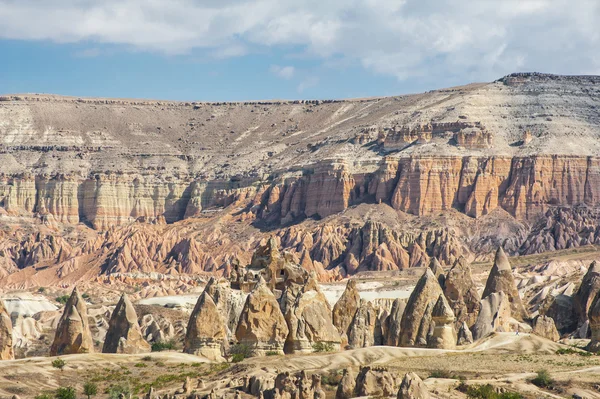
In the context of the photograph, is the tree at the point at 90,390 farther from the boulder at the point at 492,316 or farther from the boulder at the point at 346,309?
the boulder at the point at 492,316

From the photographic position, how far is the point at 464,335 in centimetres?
7031

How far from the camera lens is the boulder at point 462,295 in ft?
258

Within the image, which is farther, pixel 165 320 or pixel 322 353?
pixel 165 320

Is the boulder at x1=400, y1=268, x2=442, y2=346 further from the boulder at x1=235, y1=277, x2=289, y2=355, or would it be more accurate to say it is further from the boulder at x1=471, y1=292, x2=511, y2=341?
the boulder at x1=235, y1=277, x2=289, y2=355

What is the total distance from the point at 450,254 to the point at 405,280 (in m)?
18.5

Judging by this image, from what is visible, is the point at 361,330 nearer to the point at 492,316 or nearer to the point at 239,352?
the point at 239,352

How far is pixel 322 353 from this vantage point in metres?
62.8

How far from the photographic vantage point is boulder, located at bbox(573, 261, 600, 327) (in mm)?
84250

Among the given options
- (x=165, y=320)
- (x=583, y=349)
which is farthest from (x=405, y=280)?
(x=583, y=349)

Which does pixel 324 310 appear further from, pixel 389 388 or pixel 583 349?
pixel 389 388

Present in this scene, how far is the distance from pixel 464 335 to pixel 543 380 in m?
17.7

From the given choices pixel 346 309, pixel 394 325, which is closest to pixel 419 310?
pixel 394 325

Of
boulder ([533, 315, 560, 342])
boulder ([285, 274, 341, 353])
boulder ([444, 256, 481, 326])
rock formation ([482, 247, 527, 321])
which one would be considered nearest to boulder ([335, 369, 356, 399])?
boulder ([285, 274, 341, 353])

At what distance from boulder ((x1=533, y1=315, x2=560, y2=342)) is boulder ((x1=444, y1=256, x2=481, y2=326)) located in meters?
3.54
